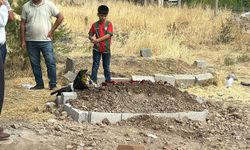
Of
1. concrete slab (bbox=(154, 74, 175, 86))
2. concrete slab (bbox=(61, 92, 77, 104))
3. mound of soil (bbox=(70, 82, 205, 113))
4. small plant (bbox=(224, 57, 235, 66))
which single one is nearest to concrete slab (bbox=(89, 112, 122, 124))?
mound of soil (bbox=(70, 82, 205, 113))

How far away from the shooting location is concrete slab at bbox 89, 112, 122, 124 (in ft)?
21.7

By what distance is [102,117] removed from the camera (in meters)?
6.66

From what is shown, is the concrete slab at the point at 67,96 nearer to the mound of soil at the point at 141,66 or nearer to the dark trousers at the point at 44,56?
the dark trousers at the point at 44,56

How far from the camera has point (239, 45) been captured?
15.5 m

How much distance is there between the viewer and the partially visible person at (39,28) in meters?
8.45

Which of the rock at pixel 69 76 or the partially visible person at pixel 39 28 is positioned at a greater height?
the partially visible person at pixel 39 28

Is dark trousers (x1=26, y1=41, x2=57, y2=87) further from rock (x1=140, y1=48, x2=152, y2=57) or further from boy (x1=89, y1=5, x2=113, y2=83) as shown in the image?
rock (x1=140, y1=48, x2=152, y2=57)

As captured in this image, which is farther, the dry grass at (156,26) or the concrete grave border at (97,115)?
the dry grass at (156,26)

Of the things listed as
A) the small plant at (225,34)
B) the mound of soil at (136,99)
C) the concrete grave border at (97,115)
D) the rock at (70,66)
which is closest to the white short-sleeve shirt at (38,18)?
the rock at (70,66)

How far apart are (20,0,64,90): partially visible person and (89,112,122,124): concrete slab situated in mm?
2233

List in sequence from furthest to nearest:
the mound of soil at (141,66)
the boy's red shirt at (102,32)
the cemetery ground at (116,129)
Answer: the mound of soil at (141,66) < the boy's red shirt at (102,32) < the cemetery ground at (116,129)

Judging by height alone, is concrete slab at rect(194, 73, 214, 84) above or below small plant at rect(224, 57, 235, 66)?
above

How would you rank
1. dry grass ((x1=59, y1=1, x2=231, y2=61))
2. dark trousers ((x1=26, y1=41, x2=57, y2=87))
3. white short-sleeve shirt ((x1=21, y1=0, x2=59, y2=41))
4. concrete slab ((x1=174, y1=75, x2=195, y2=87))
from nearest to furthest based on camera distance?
white short-sleeve shirt ((x1=21, y1=0, x2=59, y2=41)) → dark trousers ((x1=26, y1=41, x2=57, y2=87)) → concrete slab ((x1=174, y1=75, x2=195, y2=87)) → dry grass ((x1=59, y1=1, x2=231, y2=61))

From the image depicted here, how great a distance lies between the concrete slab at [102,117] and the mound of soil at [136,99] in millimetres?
143
